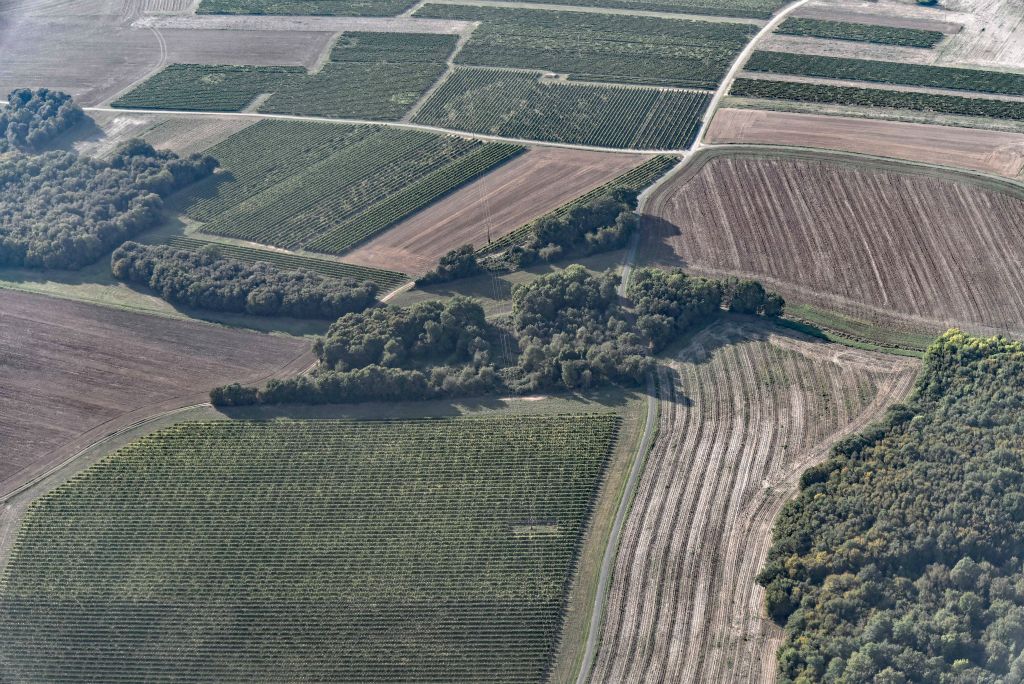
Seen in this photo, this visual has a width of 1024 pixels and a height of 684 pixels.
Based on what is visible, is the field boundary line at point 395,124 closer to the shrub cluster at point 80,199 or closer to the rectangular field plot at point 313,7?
the shrub cluster at point 80,199

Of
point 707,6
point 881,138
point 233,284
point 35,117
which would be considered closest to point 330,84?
point 35,117

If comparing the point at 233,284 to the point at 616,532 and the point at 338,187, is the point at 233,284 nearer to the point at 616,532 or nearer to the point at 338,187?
the point at 338,187

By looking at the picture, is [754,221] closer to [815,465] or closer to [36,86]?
[815,465]

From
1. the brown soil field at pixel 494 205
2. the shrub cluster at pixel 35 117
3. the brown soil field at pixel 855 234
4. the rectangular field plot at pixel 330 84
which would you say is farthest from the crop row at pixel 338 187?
the shrub cluster at pixel 35 117

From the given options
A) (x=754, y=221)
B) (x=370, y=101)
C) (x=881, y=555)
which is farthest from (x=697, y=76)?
(x=881, y=555)

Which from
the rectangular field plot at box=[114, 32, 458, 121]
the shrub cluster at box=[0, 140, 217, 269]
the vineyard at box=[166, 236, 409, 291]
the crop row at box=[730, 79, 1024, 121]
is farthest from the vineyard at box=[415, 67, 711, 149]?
the shrub cluster at box=[0, 140, 217, 269]

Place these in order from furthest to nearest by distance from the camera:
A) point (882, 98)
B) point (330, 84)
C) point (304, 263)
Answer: point (330, 84) → point (882, 98) → point (304, 263)

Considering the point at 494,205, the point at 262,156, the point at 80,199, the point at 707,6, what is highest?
the point at 707,6

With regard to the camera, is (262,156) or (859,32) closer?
(262,156)
